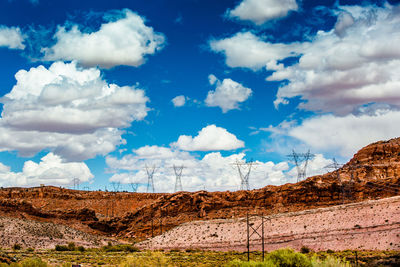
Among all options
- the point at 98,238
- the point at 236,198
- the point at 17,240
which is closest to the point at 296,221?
the point at 236,198

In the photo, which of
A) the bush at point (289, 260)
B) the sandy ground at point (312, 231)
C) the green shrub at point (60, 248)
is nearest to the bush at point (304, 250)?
the sandy ground at point (312, 231)

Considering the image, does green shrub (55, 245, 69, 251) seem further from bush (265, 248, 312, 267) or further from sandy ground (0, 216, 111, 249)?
bush (265, 248, 312, 267)

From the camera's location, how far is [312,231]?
60281mm

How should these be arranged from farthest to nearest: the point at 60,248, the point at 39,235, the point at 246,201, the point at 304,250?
the point at 246,201 → the point at 39,235 → the point at 60,248 → the point at 304,250

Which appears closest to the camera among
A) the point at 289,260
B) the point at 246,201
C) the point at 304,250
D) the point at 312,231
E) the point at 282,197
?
the point at 289,260

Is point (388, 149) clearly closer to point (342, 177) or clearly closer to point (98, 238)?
point (342, 177)

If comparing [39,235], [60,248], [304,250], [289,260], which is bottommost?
[304,250]

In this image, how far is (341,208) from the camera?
64.3 metres

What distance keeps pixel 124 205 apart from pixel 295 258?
86989 millimetres

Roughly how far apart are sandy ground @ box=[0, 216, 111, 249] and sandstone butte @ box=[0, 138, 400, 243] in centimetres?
636

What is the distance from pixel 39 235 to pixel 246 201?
130 ft

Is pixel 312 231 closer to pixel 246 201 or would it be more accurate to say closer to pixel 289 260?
pixel 246 201

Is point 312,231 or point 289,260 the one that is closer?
point 289,260

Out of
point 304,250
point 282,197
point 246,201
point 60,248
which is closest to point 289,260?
point 304,250
